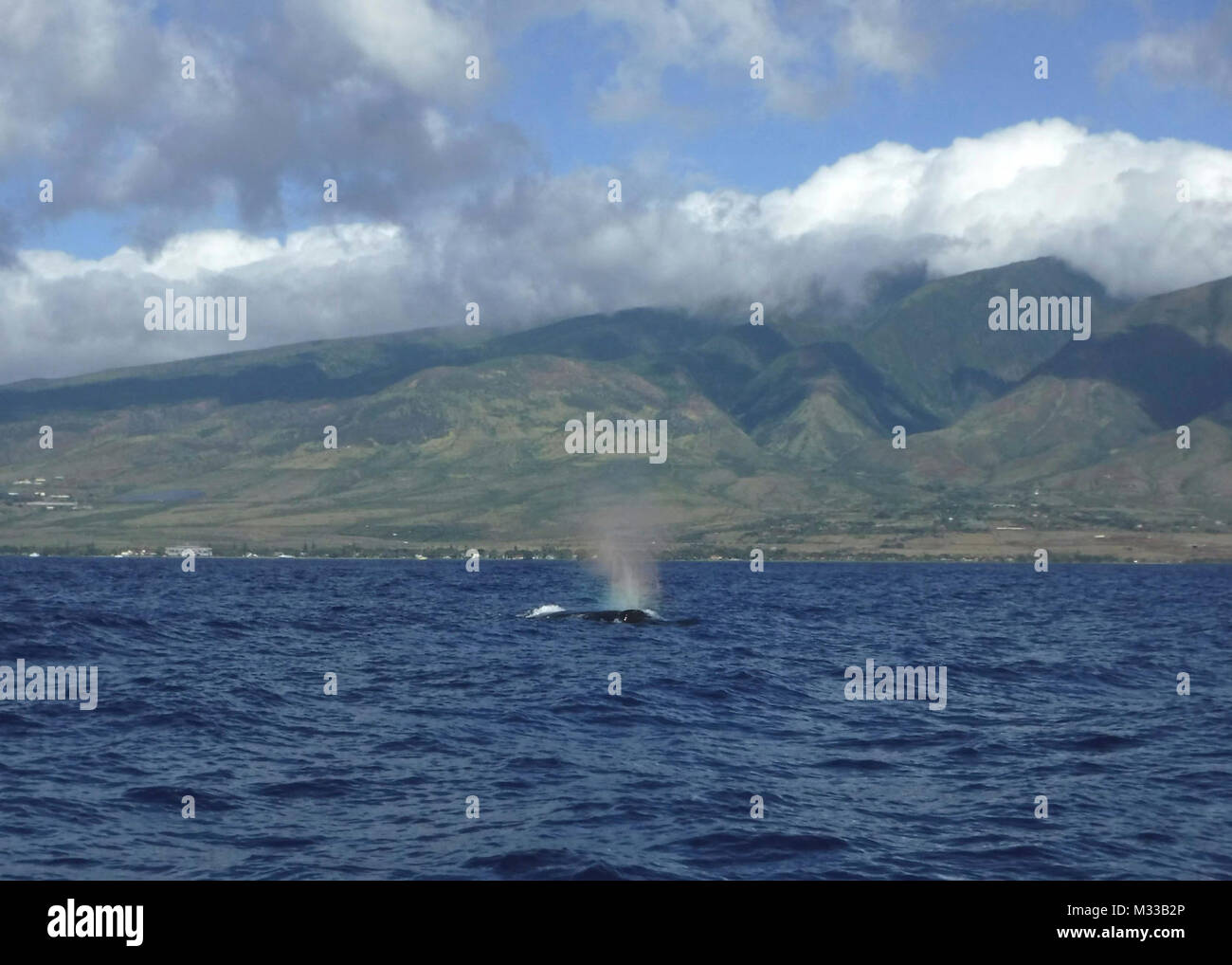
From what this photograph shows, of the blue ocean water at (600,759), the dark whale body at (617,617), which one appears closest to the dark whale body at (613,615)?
the dark whale body at (617,617)

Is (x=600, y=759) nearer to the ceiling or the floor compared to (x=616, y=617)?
nearer to the floor

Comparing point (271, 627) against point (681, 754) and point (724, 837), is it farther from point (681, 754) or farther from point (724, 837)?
point (724, 837)

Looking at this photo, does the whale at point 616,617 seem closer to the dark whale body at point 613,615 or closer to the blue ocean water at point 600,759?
the dark whale body at point 613,615

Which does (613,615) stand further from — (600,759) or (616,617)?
(600,759)

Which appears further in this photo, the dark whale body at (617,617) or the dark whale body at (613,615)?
the dark whale body at (613,615)

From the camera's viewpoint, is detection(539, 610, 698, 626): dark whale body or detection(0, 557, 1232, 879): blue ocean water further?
detection(539, 610, 698, 626): dark whale body

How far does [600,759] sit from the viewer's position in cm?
3822

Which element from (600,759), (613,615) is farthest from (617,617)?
(600,759)

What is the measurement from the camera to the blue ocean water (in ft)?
90.0

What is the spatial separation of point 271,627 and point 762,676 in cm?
3757

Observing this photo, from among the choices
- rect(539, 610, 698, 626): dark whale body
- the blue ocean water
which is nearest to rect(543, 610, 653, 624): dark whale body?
rect(539, 610, 698, 626): dark whale body

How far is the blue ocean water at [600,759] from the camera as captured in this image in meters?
27.4

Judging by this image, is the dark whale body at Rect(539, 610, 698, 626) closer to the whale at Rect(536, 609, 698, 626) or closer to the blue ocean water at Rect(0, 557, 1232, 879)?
the whale at Rect(536, 609, 698, 626)
